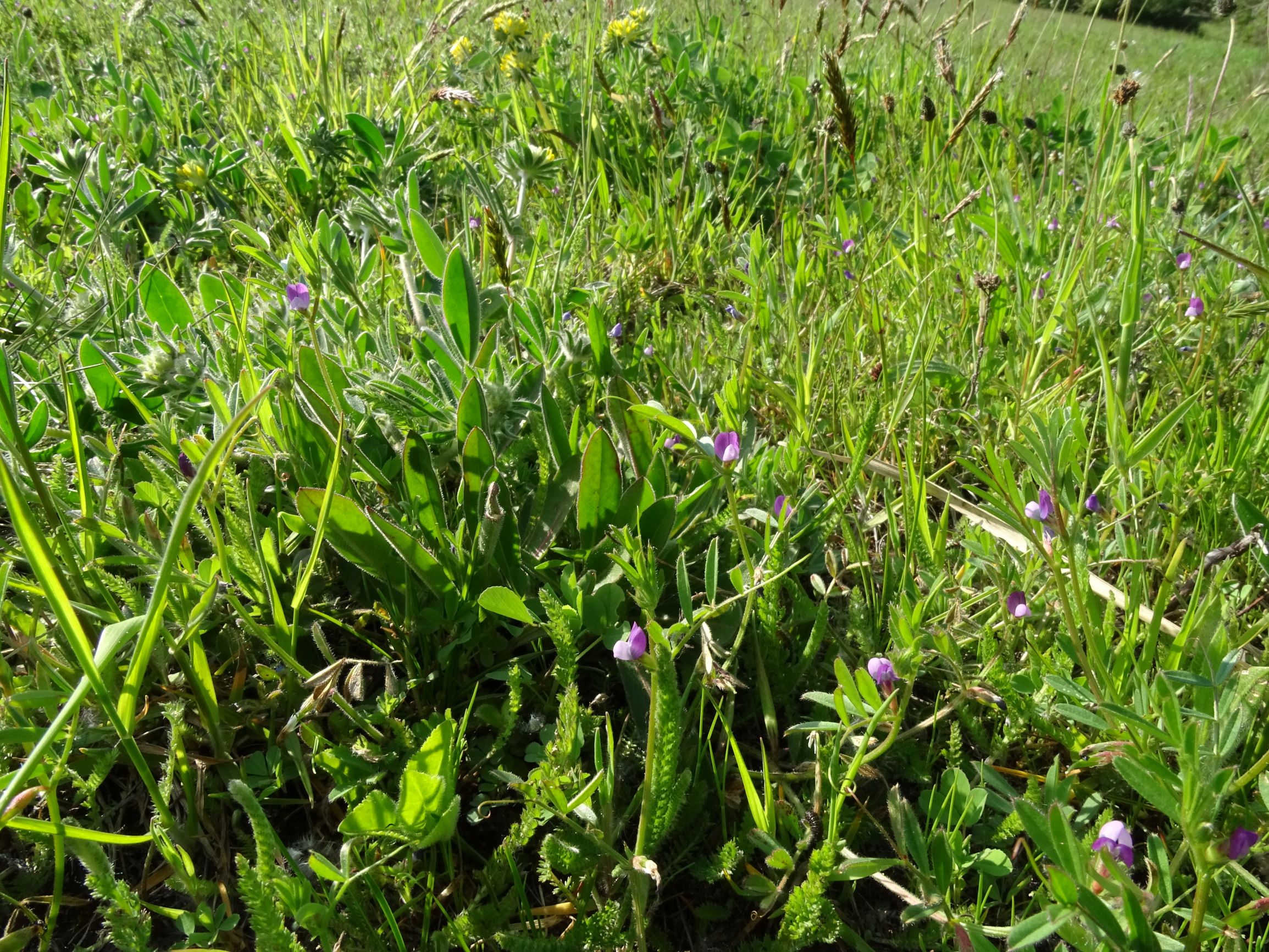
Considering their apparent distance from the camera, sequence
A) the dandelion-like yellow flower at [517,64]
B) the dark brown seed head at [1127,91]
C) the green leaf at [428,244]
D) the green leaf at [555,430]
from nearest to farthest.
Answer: the green leaf at [555,430] → the green leaf at [428,244] → the dark brown seed head at [1127,91] → the dandelion-like yellow flower at [517,64]

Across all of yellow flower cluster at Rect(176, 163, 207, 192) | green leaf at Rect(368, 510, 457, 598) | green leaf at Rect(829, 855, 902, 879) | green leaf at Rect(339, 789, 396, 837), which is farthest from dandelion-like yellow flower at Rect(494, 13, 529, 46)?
green leaf at Rect(829, 855, 902, 879)

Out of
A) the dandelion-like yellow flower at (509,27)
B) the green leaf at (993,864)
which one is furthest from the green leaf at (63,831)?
the dandelion-like yellow flower at (509,27)

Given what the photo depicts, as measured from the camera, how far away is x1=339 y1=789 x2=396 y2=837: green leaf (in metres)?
0.86

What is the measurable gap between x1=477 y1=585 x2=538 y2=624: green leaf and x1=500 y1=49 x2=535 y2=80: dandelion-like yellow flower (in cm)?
190

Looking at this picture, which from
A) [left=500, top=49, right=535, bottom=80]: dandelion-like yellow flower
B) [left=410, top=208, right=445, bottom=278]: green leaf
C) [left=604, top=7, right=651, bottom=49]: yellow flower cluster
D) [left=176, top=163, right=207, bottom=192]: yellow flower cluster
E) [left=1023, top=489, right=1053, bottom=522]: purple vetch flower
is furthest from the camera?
[left=604, top=7, right=651, bottom=49]: yellow flower cluster

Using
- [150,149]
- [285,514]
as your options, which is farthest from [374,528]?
[150,149]

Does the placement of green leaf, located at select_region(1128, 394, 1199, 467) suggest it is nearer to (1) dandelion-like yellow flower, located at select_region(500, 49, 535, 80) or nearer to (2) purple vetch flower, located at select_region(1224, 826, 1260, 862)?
(2) purple vetch flower, located at select_region(1224, 826, 1260, 862)

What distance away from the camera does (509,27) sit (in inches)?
101

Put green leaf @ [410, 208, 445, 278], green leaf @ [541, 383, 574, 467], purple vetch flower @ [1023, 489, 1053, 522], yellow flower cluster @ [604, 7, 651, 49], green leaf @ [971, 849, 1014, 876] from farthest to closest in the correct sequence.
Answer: yellow flower cluster @ [604, 7, 651, 49]
green leaf @ [410, 208, 445, 278]
green leaf @ [541, 383, 574, 467]
purple vetch flower @ [1023, 489, 1053, 522]
green leaf @ [971, 849, 1014, 876]

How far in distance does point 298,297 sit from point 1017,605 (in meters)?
1.23

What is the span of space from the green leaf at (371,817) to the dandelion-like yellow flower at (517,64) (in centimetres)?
219

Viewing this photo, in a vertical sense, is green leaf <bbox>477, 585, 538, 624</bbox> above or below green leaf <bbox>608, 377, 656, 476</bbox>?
below

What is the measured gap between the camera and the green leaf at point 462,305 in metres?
1.39

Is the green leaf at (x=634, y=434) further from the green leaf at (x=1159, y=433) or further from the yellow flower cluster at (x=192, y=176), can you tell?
the yellow flower cluster at (x=192, y=176)
